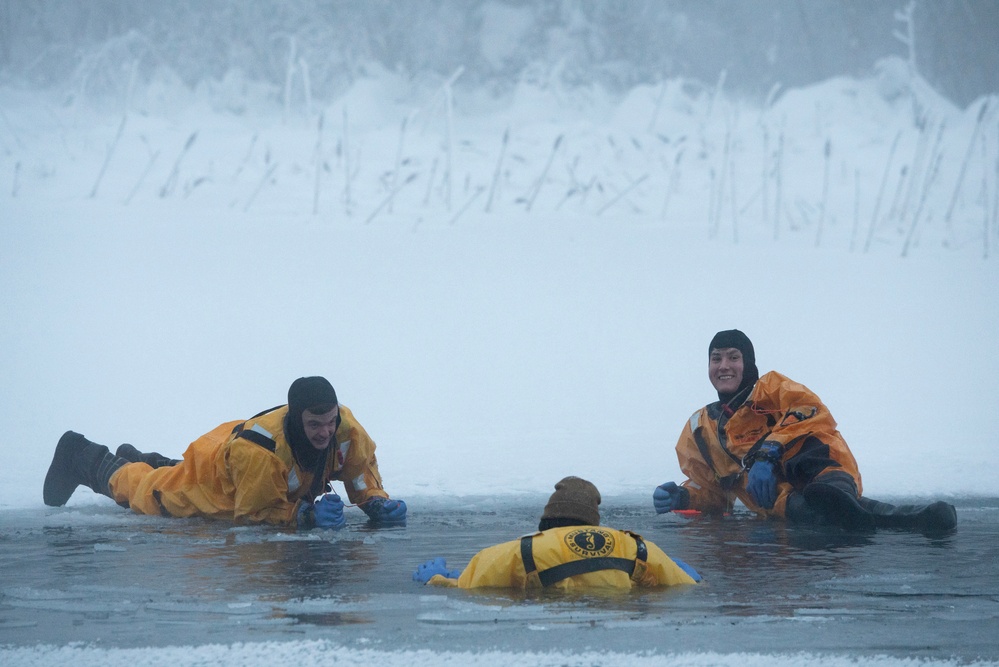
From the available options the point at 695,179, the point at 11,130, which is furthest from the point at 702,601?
the point at 11,130

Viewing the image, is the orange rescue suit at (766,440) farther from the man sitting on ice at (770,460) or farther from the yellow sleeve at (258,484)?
the yellow sleeve at (258,484)

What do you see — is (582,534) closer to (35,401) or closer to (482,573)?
(482,573)

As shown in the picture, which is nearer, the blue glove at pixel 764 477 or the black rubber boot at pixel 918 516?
the black rubber boot at pixel 918 516

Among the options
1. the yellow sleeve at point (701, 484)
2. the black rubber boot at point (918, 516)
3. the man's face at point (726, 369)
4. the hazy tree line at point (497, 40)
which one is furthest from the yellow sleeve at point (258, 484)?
the hazy tree line at point (497, 40)

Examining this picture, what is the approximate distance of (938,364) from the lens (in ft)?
29.2

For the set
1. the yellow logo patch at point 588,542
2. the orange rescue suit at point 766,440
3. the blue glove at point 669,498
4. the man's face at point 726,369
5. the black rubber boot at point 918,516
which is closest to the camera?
the yellow logo patch at point 588,542

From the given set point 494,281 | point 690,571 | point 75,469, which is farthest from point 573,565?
point 494,281

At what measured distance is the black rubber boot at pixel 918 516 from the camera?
15.0ft

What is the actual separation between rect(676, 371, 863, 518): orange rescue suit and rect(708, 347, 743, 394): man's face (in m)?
0.12

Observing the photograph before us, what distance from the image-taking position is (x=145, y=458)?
19.0ft

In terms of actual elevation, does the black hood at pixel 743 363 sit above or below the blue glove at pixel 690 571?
above

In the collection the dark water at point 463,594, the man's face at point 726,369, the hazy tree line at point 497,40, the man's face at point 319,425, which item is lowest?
the dark water at point 463,594

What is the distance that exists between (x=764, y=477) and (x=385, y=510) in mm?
1679

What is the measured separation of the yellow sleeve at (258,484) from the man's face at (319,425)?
188 millimetres
